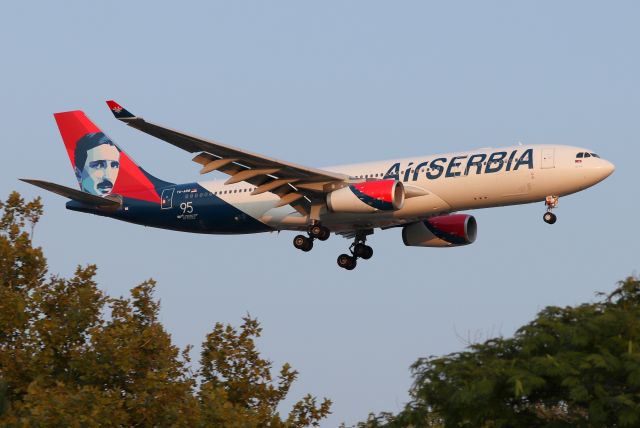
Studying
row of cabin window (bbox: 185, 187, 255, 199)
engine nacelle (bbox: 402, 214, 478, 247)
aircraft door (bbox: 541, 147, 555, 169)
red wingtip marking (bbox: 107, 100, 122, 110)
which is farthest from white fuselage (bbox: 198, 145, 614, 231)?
red wingtip marking (bbox: 107, 100, 122, 110)

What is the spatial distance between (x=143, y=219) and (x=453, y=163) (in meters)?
14.3

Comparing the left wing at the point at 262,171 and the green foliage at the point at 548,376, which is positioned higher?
the left wing at the point at 262,171

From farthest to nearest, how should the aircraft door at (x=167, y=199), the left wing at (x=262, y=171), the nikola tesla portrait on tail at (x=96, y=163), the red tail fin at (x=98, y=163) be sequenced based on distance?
the nikola tesla portrait on tail at (x=96, y=163) → the red tail fin at (x=98, y=163) → the aircraft door at (x=167, y=199) → the left wing at (x=262, y=171)

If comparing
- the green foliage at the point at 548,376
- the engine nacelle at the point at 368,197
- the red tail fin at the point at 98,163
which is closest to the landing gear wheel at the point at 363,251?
the engine nacelle at the point at 368,197

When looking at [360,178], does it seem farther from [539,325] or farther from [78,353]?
[539,325]

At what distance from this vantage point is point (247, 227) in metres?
48.9

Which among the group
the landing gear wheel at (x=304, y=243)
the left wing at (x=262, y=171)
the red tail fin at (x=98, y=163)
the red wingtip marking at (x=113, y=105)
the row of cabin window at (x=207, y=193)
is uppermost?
the red tail fin at (x=98, y=163)

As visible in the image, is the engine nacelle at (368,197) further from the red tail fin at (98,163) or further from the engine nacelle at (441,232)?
the red tail fin at (98,163)

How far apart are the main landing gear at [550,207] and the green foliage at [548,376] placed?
18578 millimetres

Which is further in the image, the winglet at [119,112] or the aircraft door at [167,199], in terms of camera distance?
the aircraft door at [167,199]

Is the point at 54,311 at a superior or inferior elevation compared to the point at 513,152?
inferior

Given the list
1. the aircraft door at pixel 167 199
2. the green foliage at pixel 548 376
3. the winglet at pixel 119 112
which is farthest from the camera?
the aircraft door at pixel 167 199

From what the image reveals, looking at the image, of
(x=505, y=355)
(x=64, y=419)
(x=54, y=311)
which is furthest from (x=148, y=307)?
(x=505, y=355)

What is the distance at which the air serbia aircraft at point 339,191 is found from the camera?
143 ft
